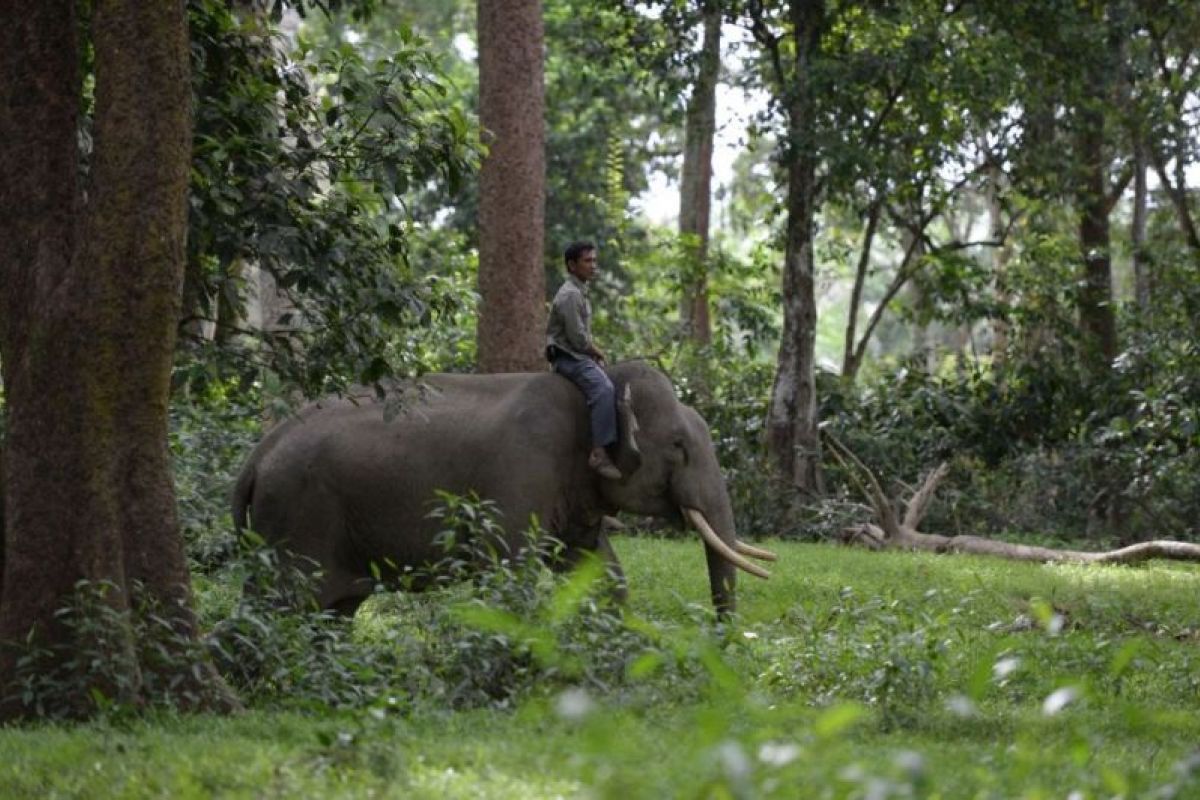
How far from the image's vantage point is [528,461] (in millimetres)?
13461

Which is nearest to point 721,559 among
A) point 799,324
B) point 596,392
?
point 596,392

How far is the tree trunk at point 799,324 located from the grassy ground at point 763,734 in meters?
8.65

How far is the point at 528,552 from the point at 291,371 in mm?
1616

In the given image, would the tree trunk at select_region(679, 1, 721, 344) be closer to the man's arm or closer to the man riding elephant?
the man riding elephant

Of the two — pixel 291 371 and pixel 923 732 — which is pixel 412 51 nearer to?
pixel 291 371

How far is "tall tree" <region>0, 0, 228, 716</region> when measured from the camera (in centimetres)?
911

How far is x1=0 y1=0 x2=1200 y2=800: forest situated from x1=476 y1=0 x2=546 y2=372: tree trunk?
0.04 meters

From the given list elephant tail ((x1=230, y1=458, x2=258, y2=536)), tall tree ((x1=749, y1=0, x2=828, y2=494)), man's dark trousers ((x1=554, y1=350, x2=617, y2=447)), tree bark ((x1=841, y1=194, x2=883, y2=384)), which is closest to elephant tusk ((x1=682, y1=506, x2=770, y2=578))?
man's dark trousers ((x1=554, y1=350, x2=617, y2=447))

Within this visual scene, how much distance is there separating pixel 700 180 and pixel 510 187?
50.8 ft

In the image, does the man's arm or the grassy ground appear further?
the man's arm

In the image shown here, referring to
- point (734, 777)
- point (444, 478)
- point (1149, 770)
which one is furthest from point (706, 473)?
point (734, 777)

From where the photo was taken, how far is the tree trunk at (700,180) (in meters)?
23.1

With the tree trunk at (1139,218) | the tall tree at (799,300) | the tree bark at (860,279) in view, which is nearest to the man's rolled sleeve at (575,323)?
the tall tree at (799,300)

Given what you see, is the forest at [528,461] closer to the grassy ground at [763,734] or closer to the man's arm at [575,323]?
the grassy ground at [763,734]
